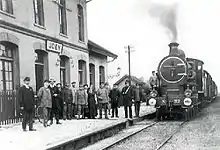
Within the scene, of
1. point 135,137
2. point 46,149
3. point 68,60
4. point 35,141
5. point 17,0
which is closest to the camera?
point 46,149

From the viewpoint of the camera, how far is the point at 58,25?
14867 mm

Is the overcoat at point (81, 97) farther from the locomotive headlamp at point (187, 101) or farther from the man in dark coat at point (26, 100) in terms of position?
the locomotive headlamp at point (187, 101)

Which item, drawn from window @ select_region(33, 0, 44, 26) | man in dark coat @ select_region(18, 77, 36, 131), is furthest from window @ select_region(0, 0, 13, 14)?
man in dark coat @ select_region(18, 77, 36, 131)

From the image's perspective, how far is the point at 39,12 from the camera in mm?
13375

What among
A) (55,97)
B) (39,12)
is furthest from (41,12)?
(55,97)

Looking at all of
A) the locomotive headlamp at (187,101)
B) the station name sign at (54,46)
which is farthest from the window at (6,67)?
the locomotive headlamp at (187,101)

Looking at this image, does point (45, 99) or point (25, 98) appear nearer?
point (25, 98)

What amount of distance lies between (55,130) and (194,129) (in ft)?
15.7

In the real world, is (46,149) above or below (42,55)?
below

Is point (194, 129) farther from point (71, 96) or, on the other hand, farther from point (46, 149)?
point (46, 149)

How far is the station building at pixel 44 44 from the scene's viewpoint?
11.2 m

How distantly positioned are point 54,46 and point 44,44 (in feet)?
2.73

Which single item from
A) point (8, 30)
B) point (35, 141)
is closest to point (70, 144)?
point (35, 141)

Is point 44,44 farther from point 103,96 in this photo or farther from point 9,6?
point 103,96
